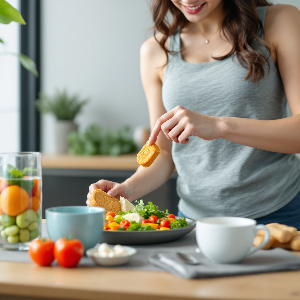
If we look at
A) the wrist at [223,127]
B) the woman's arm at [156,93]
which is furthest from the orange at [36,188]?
the woman's arm at [156,93]

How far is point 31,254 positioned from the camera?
884 millimetres

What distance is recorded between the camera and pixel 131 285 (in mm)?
769

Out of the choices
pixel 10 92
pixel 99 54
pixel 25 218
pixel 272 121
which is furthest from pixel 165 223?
pixel 10 92

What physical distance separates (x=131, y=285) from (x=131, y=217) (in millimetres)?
437

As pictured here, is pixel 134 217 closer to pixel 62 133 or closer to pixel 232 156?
pixel 232 156

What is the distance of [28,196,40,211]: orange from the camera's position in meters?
1.01

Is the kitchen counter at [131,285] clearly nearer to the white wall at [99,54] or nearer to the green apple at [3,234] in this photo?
the green apple at [3,234]

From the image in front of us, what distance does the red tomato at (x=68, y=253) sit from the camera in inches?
33.9

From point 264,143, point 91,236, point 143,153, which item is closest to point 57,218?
point 91,236

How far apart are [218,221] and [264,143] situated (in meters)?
0.50

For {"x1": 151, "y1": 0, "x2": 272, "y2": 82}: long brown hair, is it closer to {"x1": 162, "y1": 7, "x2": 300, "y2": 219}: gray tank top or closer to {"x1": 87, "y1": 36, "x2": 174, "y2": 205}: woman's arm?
{"x1": 162, "y1": 7, "x2": 300, "y2": 219}: gray tank top

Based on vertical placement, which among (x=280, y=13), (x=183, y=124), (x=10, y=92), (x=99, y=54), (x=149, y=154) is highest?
(x=99, y=54)

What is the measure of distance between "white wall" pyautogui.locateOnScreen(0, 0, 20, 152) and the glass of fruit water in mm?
2694

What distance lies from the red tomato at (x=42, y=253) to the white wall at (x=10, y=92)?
2.88 meters
